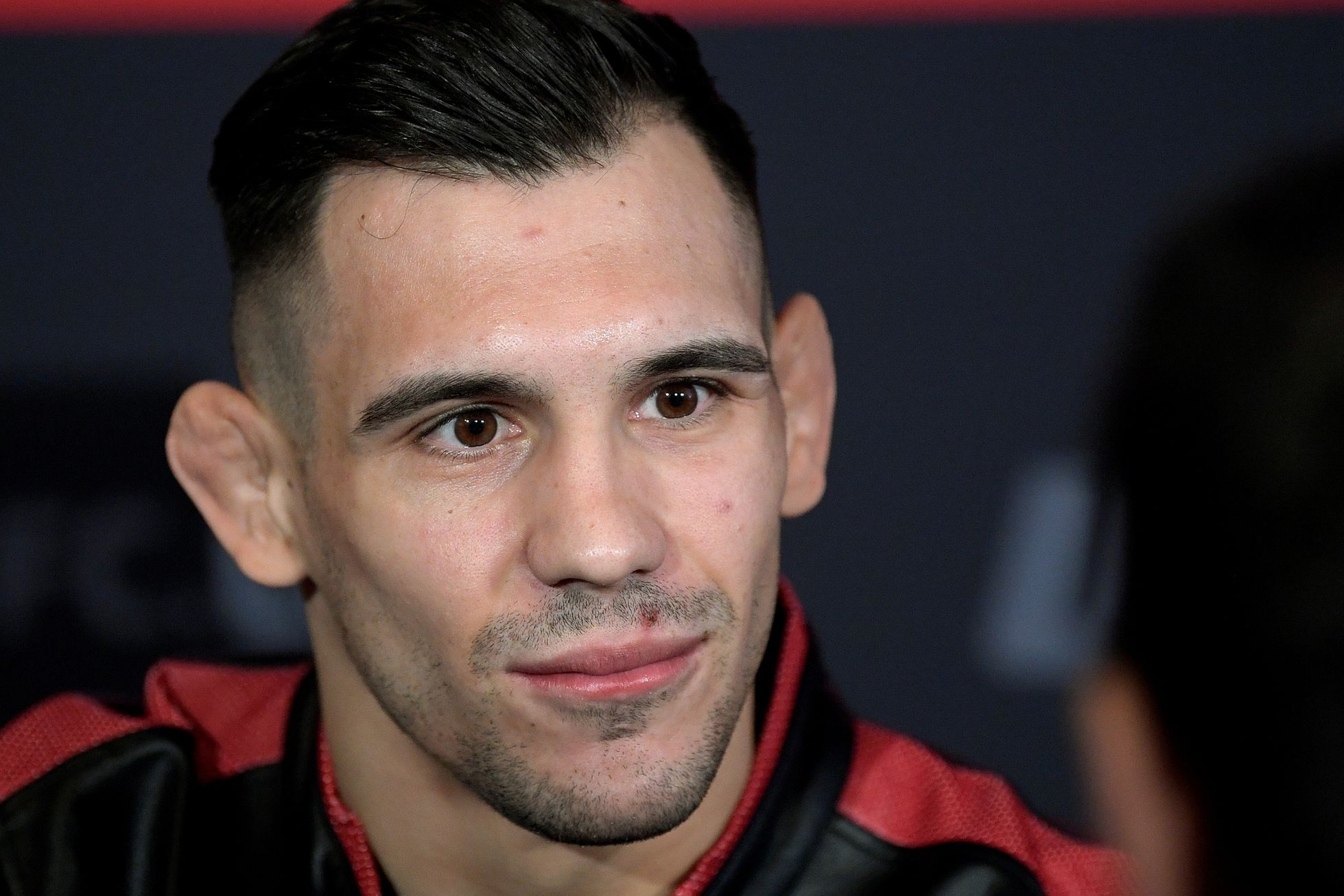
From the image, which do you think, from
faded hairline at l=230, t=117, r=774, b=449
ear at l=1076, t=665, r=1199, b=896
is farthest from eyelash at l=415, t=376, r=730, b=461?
ear at l=1076, t=665, r=1199, b=896

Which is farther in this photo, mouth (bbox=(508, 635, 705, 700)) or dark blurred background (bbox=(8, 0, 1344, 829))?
dark blurred background (bbox=(8, 0, 1344, 829))

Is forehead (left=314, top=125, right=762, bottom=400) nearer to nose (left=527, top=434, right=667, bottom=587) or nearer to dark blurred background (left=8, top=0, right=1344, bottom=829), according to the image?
nose (left=527, top=434, right=667, bottom=587)

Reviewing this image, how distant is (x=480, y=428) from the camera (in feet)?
4.68

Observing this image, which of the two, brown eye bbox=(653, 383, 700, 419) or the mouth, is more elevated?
brown eye bbox=(653, 383, 700, 419)

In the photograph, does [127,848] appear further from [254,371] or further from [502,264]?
[502,264]

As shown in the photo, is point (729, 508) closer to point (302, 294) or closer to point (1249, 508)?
point (302, 294)

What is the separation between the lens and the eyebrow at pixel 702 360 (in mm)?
1394

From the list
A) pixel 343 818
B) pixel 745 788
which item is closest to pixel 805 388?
pixel 745 788

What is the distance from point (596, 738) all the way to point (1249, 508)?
2.91 feet

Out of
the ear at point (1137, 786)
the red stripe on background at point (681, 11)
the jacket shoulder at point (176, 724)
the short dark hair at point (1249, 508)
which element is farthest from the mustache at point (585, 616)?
the red stripe on background at point (681, 11)

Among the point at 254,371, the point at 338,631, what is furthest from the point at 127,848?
the point at 254,371

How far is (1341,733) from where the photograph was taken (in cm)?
57

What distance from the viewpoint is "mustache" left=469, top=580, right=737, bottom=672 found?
1.35m

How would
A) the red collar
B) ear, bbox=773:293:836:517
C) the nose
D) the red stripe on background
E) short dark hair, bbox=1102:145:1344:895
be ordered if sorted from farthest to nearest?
the red stripe on background < ear, bbox=773:293:836:517 < the red collar < the nose < short dark hair, bbox=1102:145:1344:895
